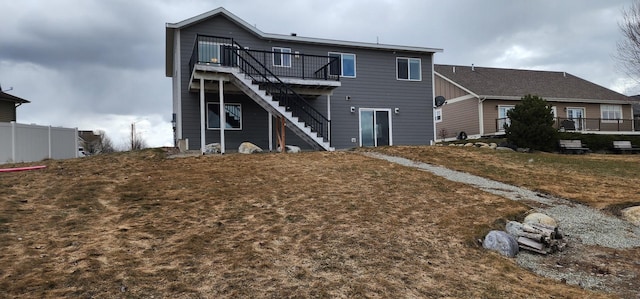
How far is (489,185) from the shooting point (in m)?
9.67

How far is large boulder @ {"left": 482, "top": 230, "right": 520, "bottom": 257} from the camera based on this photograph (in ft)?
18.8

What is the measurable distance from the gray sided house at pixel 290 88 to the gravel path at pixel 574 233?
23.0 ft

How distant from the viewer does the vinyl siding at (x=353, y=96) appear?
16047 mm

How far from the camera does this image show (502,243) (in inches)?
228

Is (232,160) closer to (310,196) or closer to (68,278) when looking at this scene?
(310,196)

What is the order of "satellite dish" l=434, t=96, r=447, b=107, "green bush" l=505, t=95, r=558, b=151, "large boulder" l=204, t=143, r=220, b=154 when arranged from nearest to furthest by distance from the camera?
1. "large boulder" l=204, t=143, r=220, b=154
2. "green bush" l=505, t=95, r=558, b=151
3. "satellite dish" l=434, t=96, r=447, b=107

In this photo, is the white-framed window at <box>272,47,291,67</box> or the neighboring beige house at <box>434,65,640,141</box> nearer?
the white-framed window at <box>272,47,291,67</box>

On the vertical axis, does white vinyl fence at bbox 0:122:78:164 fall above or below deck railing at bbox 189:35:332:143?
below

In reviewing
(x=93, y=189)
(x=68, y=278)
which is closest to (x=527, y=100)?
(x=93, y=189)

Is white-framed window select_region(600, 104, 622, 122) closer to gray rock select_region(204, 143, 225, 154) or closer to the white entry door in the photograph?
the white entry door

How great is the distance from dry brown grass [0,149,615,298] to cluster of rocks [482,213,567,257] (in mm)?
213

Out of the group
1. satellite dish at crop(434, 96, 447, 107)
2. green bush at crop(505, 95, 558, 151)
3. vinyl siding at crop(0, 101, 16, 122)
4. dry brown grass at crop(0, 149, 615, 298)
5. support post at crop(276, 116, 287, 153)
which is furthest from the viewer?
vinyl siding at crop(0, 101, 16, 122)

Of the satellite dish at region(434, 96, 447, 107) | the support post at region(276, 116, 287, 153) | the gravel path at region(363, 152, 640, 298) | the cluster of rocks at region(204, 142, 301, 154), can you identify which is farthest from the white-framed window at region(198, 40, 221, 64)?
the satellite dish at region(434, 96, 447, 107)

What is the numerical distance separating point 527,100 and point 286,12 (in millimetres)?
11592
